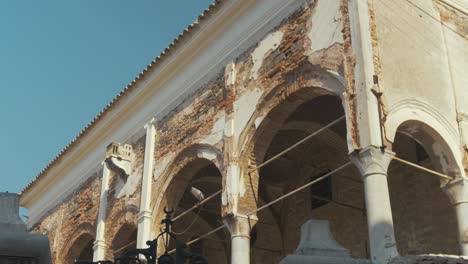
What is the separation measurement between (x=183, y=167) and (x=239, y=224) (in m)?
2.64

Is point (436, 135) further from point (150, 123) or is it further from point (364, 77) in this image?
point (150, 123)

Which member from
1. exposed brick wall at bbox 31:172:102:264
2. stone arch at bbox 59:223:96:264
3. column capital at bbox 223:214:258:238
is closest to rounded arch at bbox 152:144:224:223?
column capital at bbox 223:214:258:238

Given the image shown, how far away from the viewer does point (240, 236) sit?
34.7 ft

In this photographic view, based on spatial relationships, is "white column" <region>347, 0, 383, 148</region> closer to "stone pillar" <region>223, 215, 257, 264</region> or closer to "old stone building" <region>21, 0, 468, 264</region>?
"old stone building" <region>21, 0, 468, 264</region>

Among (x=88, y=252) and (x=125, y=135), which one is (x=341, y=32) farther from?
(x=88, y=252)

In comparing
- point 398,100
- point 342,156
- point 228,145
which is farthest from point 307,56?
point 342,156

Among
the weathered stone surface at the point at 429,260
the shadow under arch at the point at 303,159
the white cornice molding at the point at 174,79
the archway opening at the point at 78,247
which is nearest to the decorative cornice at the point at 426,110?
the shadow under arch at the point at 303,159

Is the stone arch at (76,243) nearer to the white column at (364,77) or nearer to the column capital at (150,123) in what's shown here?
the column capital at (150,123)

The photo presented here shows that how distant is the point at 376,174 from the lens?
27.6 feet

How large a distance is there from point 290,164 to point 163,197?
11.5 ft

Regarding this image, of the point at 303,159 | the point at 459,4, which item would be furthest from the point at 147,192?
the point at 459,4

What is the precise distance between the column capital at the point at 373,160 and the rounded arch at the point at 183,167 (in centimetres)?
386

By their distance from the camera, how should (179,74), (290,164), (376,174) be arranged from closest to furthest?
(376,174) < (179,74) < (290,164)

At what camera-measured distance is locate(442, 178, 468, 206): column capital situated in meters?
9.54
